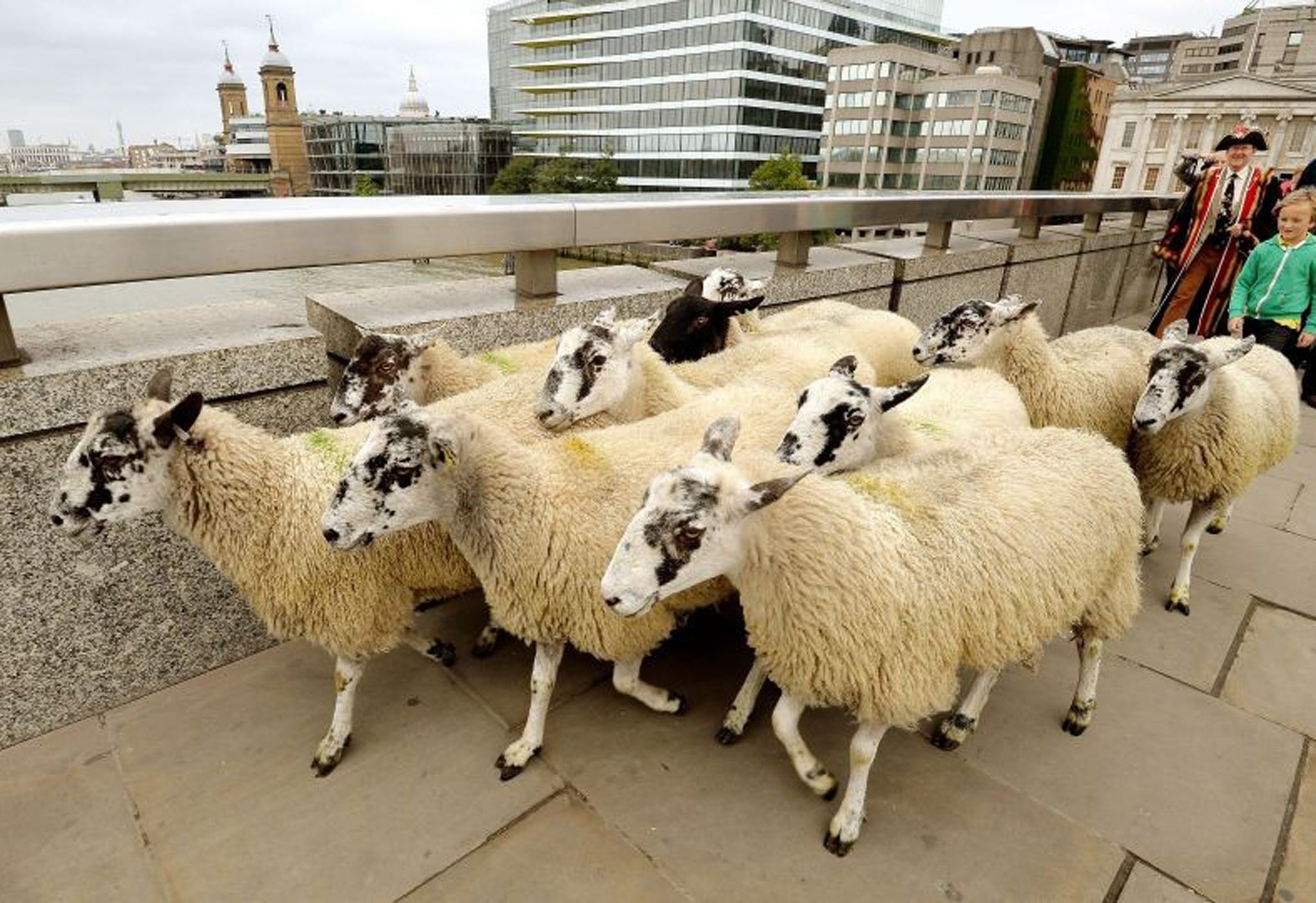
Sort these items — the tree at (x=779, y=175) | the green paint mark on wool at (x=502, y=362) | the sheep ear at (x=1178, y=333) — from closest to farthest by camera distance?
the green paint mark on wool at (x=502, y=362) → the sheep ear at (x=1178, y=333) → the tree at (x=779, y=175)

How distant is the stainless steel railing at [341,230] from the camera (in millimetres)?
2248

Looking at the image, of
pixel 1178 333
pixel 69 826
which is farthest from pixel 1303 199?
pixel 69 826

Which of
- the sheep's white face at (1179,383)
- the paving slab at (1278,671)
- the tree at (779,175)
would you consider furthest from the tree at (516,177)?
the paving slab at (1278,671)

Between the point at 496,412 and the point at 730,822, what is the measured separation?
1.87m

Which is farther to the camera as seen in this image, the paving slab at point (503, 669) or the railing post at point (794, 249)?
the railing post at point (794, 249)

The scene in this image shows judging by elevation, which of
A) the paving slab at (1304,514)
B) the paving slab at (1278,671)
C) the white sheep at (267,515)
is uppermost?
the white sheep at (267,515)

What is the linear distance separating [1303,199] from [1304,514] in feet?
7.25

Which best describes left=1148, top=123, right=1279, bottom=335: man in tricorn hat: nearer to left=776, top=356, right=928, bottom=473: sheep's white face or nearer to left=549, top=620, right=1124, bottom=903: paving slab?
left=776, top=356, right=928, bottom=473: sheep's white face

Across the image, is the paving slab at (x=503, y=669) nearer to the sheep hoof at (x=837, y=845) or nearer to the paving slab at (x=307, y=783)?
the paving slab at (x=307, y=783)

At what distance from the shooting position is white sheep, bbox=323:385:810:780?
2.28m

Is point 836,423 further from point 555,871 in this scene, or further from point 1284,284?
point 1284,284

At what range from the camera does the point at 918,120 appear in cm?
6334

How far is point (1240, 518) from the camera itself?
4969 millimetres

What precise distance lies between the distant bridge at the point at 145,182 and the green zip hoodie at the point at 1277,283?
146 feet
